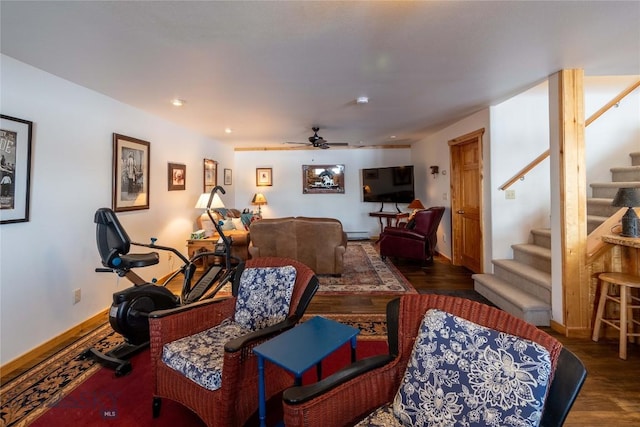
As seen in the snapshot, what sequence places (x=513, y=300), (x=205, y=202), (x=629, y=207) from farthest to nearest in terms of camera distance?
1. (x=205, y=202)
2. (x=513, y=300)
3. (x=629, y=207)

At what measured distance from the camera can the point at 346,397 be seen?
1112 millimetres

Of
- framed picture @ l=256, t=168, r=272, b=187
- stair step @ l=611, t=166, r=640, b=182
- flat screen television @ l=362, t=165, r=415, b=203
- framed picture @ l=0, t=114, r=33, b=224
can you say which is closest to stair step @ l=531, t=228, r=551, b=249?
stair step @ l=611, t=166, r=640, b=182

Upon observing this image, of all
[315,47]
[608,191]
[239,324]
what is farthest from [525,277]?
[315,47]

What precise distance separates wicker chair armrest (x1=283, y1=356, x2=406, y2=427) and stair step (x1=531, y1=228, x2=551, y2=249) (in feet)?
10.5

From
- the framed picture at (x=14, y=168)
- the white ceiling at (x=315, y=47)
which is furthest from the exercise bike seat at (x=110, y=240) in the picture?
the white ceiling at (x=315, y=47)

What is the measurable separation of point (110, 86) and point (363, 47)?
2517mm

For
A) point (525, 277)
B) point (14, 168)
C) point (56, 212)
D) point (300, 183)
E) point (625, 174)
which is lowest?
point (525, 277)

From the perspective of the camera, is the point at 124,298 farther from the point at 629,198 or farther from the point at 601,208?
the point at 601,208

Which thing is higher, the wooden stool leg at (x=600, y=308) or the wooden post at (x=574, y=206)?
the wooden post at (x=574, y=206)

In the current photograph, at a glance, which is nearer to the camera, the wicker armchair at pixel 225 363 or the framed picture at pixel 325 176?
the wicker armchair at pixel 225 363

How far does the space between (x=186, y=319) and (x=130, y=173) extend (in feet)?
8.36

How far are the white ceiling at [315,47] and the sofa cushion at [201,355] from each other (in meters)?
1.93

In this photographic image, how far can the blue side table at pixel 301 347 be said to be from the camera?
3.86 feet

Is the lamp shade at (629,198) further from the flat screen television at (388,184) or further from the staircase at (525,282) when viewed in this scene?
the flat screen television at (388,184)
